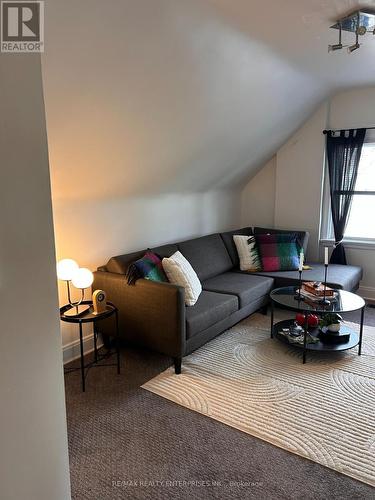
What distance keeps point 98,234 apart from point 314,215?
284cm

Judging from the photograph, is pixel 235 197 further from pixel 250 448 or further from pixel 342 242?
pixel 250 448

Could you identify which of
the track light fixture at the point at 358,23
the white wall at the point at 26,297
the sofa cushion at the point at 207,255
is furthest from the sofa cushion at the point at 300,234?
the white wall at the point at 26,297

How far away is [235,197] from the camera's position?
507cm

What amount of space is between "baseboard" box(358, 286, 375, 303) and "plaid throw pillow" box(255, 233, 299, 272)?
3.32 feet

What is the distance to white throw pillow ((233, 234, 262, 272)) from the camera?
13.5ft

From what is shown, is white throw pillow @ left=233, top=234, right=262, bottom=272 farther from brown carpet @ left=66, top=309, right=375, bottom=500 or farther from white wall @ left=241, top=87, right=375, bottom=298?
brown carpet @ left=66, top=309, right=375, bottom=500

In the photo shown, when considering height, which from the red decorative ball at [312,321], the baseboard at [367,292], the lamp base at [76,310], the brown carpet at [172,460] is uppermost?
the lamp base at [76,310]

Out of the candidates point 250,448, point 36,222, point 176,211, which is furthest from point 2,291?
point 176,211

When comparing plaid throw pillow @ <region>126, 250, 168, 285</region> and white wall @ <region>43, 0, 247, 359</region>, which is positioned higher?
white wall @ <region>43, 0, 247, 359</region>

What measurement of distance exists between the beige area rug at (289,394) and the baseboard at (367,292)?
51.7 inches

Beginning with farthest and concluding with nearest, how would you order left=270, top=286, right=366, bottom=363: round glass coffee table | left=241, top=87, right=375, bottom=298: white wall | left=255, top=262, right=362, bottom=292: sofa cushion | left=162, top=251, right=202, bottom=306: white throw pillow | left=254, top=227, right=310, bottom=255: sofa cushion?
left=254, top=227, right=310, bottom=255: sofa cushion, left=241, top=87, right=375, bottom=298: white wall, left=255, top=262, right=362, bottom=292: sofa cushion, left=162, top=251, right=202, bottom=306: white throw pillow, left=270, top=286, right=366, bottom=363: round glass coffee table

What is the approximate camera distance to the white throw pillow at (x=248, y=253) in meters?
4.12

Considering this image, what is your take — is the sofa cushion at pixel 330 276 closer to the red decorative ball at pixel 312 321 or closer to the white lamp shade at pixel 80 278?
the red decorative ball at pixel 312 321

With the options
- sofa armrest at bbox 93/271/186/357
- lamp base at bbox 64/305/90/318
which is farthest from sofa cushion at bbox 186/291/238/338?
lamp base at bbox 64/305/90/318
